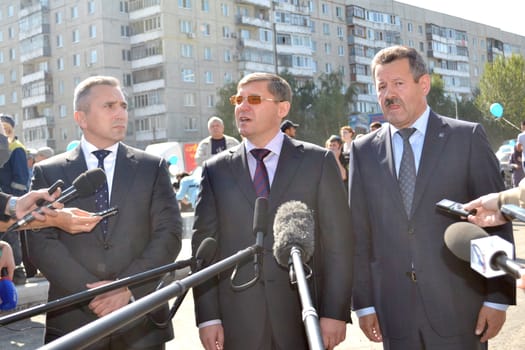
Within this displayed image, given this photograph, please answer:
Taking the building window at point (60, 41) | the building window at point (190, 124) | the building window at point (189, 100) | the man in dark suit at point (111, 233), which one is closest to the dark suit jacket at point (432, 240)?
the man in dark suit at point (111, 233)

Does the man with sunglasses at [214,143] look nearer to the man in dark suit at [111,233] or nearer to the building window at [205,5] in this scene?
the man in dark suit at [111,233]

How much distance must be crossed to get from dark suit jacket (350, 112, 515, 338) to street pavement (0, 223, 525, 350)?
9.16 ft

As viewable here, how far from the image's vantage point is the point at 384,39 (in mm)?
81125

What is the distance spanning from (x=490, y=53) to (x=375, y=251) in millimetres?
100910

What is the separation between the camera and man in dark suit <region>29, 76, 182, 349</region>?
4.02 m

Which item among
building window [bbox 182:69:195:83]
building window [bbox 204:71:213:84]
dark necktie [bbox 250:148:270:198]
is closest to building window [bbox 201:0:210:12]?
building window [bbox 204:71:213:84]

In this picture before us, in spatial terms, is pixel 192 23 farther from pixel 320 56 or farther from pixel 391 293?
pixel 391 293

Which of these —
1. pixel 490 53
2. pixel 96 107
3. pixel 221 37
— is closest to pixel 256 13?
pixel 221 37

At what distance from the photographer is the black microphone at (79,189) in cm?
275

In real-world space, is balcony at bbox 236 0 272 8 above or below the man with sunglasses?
above

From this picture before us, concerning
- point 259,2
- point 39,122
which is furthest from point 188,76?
point 39,122

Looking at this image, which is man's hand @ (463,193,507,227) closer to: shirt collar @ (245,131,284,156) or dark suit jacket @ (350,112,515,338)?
dark suit jacket @ (350,112,515,338)

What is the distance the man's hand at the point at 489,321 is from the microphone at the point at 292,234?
1424 millimetres

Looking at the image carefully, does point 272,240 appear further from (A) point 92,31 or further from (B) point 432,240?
(A) point 92,31
